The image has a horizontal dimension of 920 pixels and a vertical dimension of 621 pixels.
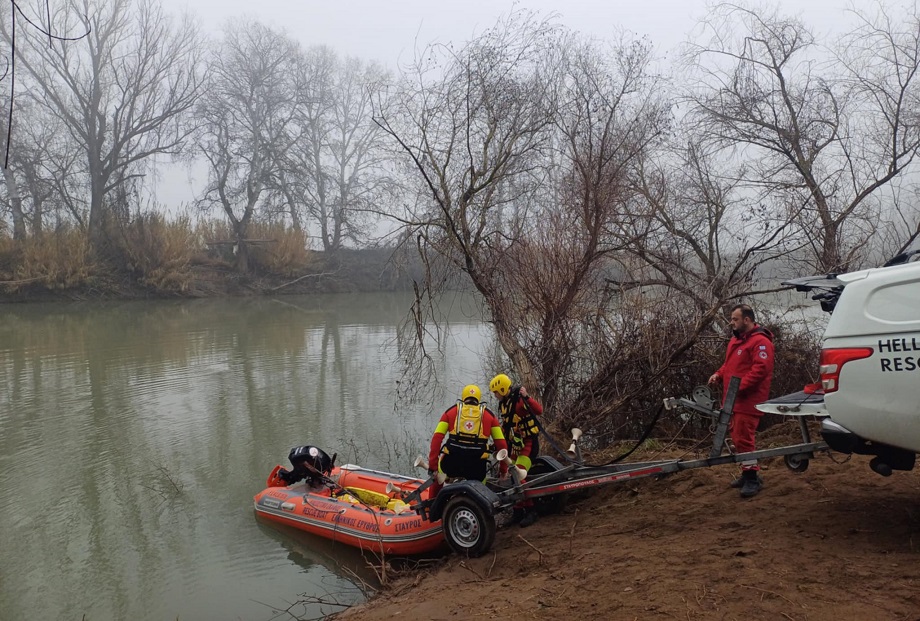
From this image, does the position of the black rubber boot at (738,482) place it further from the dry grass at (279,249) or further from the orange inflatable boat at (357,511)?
the dry grass at (279,249)

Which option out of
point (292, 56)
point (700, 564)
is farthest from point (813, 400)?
point (292, 56)

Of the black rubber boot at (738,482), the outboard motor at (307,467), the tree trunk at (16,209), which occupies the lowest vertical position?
the outboard motor at (307,467)

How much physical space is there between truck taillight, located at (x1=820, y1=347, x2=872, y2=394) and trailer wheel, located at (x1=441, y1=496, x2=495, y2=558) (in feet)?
9.85

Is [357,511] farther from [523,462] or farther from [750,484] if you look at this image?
[750,484]

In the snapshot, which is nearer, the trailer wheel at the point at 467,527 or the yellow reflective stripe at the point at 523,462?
the trailer wheel at the point at 467,527

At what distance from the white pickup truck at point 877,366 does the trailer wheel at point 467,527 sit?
290 centimetres

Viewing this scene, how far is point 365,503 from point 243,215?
4348 centimetres

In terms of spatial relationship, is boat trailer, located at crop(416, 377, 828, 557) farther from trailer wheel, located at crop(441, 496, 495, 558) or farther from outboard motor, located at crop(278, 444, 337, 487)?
outboard motor, located at crop(278, 444, 337, 487)

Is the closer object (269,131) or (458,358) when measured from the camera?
(458,358)

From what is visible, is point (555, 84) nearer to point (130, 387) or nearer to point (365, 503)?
point (365, 503)

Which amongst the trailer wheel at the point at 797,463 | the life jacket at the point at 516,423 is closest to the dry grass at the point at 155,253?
the life jacket at the point at 516,423

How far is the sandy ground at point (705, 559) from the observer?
4.14m

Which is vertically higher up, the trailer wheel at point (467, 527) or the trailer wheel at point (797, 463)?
the trailer wheel at point (797, 463)

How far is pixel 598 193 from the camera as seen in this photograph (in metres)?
9.77
